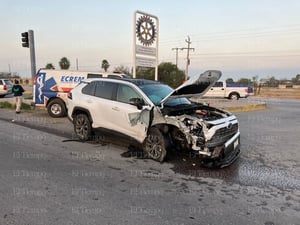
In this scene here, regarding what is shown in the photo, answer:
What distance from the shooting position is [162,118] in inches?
220

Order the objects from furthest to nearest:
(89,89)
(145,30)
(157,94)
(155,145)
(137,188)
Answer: (145,30) → (89,89) → (157,94) → (155,145) → (137,188)

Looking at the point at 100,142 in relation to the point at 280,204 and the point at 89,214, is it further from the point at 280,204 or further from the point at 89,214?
the point at 280,204

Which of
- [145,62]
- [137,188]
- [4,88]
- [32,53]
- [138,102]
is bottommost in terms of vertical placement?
[137,188]

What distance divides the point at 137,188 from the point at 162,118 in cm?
168

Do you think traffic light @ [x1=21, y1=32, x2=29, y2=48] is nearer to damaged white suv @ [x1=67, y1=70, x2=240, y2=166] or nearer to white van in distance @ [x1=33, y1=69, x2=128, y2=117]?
white van in distance @ [x1=33, y1=69, x2=128, y2=117]

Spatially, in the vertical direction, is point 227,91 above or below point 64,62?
below

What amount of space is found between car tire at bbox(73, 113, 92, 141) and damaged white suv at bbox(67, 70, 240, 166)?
0.03 metres

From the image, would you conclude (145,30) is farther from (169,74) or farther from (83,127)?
(169,74)

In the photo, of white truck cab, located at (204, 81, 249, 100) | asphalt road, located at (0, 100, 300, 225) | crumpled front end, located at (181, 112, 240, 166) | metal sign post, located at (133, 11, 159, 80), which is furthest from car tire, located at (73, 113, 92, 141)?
white truck cab, located at (204, 81, 249, 100)

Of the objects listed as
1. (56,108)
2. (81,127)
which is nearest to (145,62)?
(56,108)

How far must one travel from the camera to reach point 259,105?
Result: 18.3m

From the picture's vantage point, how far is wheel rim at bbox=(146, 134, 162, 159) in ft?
18.6

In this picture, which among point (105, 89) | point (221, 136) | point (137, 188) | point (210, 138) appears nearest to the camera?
point (137, 188)

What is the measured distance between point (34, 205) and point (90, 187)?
3.01ft
